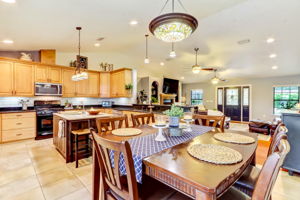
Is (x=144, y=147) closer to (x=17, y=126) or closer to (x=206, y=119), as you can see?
(x=206, y=119)

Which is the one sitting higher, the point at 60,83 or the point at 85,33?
the point at 85,33

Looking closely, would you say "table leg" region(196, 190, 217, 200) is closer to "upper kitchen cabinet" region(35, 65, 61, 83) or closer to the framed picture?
"upper kitchen cabinet" region(35, 65, 61, 83)

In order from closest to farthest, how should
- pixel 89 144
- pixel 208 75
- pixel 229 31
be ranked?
pixel 89 144
pixel 229 31
pixel 208 75

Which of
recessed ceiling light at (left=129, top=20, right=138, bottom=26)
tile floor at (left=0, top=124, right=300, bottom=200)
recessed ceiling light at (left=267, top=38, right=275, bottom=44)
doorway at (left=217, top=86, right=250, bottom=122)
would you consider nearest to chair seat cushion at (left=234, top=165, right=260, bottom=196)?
tile floor at (left=0, top=124, right=300, bottom=200)

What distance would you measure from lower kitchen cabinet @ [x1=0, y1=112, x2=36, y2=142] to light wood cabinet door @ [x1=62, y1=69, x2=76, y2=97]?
124cm

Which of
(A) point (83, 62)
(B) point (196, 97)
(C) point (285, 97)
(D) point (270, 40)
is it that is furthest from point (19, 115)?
(C) point (285, 97)

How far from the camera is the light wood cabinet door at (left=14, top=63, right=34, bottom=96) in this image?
4.15 meters

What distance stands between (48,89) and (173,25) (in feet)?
15.6

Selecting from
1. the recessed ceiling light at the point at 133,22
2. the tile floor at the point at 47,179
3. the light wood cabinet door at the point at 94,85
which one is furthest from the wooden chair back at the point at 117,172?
the light wood cabinet door at the point at 94,85

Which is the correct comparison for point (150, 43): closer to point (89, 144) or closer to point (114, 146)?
point (89, 144)

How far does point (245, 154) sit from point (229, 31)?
3.76 metres

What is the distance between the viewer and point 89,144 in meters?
3.10

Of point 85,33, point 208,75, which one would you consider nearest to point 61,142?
point 85,33

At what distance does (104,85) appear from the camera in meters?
6.11
